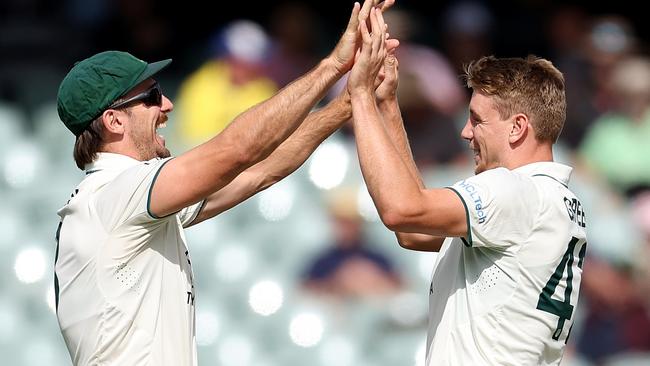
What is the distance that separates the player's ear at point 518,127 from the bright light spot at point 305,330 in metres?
3.85

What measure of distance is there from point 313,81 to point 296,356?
12.5 ft

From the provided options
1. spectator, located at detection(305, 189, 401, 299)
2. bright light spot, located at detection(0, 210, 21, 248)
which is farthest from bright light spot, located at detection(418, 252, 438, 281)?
bright light spot, located at detection(0, 210, 21, 248)

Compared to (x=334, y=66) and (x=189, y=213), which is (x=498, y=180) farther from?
(x=189, y=213)

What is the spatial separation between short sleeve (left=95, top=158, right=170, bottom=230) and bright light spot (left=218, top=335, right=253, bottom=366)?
3.80m

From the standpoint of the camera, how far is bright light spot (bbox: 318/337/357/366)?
24.8ft

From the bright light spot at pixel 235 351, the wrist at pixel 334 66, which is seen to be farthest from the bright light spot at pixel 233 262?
the wrist at pixel 334 66

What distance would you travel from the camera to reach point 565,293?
12.9 ft

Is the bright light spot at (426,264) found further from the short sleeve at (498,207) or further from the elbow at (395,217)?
the elbow at (395,217)

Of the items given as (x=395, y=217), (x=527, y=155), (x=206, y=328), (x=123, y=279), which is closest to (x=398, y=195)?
(x=395, y=217)

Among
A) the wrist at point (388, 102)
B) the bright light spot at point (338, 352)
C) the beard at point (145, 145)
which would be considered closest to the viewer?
the beard at point (145, 145)

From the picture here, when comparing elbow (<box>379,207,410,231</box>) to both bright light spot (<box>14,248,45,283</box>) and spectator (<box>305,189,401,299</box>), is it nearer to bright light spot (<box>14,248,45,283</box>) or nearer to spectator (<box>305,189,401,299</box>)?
spectator (<box>305,189,401,299</box>)

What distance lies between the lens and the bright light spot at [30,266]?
7914mm

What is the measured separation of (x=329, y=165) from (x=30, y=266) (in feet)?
6.94

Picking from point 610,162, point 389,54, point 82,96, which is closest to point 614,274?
point 610,162
